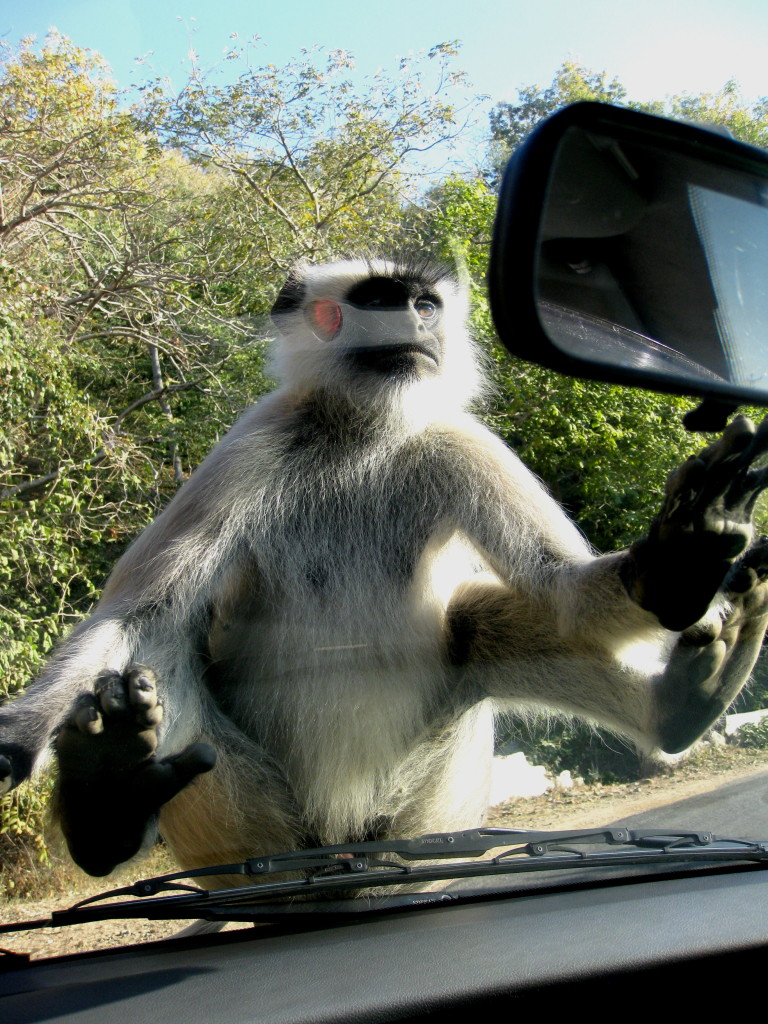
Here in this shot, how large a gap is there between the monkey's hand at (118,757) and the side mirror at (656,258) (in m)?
1.14

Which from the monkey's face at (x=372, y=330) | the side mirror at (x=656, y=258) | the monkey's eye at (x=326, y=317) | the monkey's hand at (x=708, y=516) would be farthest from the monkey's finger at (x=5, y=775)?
the monkey's eye at (x=326, y=317)

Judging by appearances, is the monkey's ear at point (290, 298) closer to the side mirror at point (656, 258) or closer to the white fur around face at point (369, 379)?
the white fur around face at point (369, 379)

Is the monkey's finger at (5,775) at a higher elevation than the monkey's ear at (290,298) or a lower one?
lower

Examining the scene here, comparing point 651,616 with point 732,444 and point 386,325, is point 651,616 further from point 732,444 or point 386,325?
point 386,325

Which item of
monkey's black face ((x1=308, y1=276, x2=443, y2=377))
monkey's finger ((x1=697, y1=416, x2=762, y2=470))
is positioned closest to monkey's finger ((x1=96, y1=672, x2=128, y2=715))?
monkey's finger ((x1=697, y1=416, x2=762, y2=470))

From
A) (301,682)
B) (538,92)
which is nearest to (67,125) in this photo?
(538,92)

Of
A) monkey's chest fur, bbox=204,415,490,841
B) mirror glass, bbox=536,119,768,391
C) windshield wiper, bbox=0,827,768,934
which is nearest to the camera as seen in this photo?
windshield wiper, bbox=0,827,768,934

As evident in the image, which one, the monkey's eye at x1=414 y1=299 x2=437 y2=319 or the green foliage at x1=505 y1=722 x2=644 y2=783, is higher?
the monkey's eye at x1=414 y1=299 x2=437 y2=319

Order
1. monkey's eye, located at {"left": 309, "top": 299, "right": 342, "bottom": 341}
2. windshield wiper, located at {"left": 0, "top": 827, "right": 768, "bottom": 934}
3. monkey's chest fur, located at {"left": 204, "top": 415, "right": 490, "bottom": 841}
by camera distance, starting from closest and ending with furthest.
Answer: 1. windshield wiper, located at {"left": 0, "top": 827, "right": 768, "bottom": 934}
2. monkey's chest fur, located at {"left": 204, "top": 415, "right": 490, "bottom": 841}
3. monkey's eye, located at {"left": 309, "top": 299, "right": 342, "bottom": 341}

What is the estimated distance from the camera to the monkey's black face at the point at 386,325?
318 centimetres

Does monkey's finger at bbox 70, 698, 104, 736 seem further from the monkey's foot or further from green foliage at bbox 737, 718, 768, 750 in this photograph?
green foliage at bbox 737, 718, 768, 750

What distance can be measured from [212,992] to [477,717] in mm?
1550

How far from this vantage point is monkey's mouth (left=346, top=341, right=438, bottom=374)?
124 inches

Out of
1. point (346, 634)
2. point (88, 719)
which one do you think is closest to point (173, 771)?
point (88, 719)
